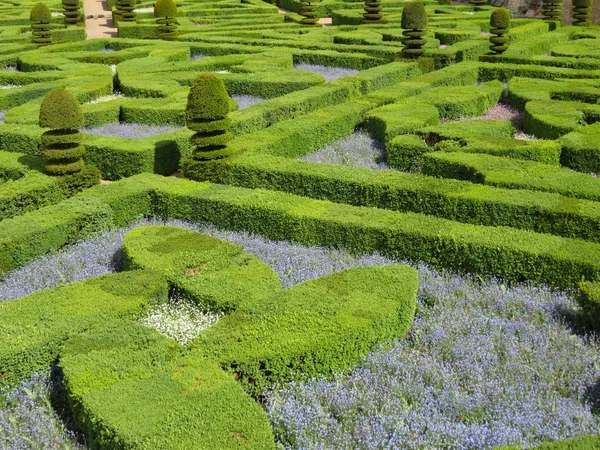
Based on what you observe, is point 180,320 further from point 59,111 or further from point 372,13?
point 372,13

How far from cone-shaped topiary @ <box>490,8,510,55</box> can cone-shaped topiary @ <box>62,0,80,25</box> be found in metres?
18.5

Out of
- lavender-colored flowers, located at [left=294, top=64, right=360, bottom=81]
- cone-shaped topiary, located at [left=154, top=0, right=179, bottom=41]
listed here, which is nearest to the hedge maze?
lavender-colored flowers, located at [left=294, top=64, right=360, bottom=81]

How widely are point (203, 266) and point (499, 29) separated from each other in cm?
1656

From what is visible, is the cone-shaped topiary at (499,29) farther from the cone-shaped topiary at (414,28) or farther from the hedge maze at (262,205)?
the cone-shaped topiary at (414,28)

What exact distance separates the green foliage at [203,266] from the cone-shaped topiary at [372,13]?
22.7m

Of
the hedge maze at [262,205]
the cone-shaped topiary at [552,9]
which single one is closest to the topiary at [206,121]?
the hedge maze at [262,205]

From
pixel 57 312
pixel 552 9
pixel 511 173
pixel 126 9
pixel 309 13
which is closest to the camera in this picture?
pixel 57 312

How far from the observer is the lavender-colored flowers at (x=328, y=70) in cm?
2080

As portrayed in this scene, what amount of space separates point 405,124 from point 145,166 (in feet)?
17.8

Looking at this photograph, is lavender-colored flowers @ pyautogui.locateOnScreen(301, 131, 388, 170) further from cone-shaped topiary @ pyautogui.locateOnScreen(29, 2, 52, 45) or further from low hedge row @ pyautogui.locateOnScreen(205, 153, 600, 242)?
cone-shaped topiary @ pyautogui.locateOnScreen(29, 2, 52, 45)

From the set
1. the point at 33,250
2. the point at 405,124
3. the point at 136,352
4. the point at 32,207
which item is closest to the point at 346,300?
the point at 136,352

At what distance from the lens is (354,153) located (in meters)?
13.9

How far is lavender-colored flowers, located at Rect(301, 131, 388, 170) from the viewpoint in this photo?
13312 millimetres

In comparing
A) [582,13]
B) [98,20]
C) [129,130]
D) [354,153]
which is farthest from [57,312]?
[98,20]
